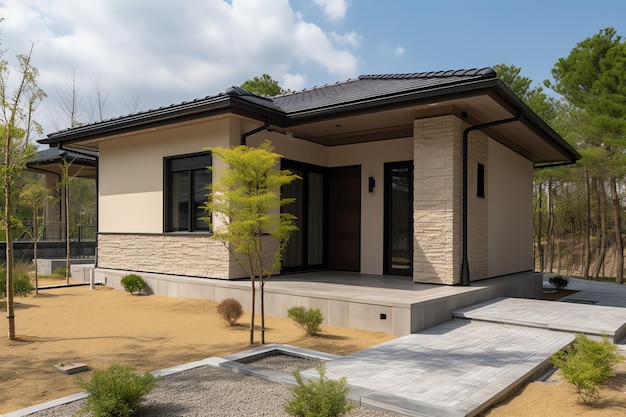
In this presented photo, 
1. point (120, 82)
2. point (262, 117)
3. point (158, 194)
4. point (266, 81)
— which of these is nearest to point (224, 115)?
point (262, 117)

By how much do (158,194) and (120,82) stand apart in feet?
77.8

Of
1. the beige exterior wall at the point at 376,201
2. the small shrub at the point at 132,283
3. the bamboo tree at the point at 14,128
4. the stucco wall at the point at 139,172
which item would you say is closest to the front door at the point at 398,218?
the beige exterior wall at the point at 376,201

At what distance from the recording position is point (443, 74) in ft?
25.3

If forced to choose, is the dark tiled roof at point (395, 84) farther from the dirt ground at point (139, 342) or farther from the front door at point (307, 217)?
the dirt ground at point (139, 342)

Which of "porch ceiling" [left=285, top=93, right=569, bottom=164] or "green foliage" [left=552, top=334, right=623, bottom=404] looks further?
"porch ceiling" [left=285, top=93, right=569, bottom=164]

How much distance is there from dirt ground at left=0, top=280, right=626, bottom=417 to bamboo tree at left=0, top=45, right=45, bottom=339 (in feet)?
2.80

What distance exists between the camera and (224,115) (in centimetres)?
805

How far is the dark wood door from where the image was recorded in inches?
408

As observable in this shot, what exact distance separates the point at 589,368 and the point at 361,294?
3.47 meters

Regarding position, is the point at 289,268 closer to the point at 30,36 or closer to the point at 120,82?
the point at 30,36

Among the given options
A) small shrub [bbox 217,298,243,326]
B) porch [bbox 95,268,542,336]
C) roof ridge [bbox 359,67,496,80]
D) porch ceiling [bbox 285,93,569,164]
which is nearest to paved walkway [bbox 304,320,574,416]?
porch [bbox 95,268,542,336]

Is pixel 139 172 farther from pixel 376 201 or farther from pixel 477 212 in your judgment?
pixel 477 212

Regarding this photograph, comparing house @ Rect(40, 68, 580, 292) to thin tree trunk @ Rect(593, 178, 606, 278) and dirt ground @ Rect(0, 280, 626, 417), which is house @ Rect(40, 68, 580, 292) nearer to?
dirt ground @ Rect(0, 280, 626, 417)

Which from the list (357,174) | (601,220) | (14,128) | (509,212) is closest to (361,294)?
(357,174)
